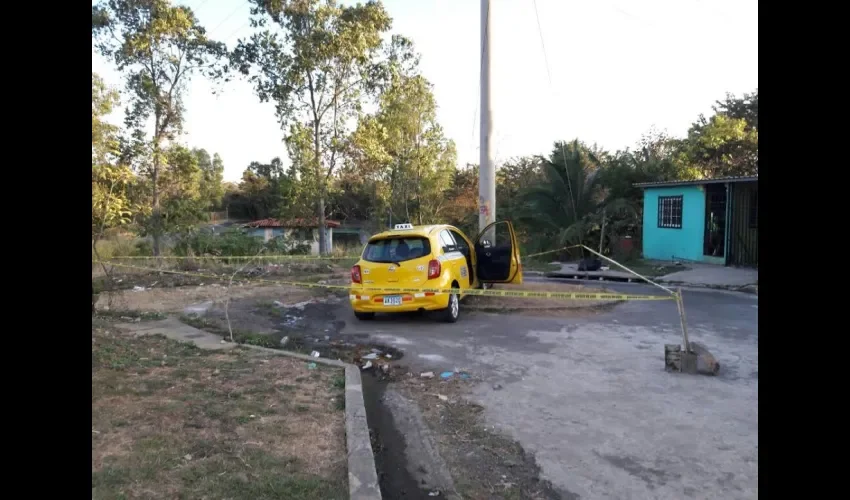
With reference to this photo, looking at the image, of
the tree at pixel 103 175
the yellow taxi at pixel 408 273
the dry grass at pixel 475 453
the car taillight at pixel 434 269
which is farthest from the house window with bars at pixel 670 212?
the tree at pixel 103 175

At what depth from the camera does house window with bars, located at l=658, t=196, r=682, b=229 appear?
1978 centimetres

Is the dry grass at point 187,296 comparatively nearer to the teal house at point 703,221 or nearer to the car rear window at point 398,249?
the car rear window at point 398,249

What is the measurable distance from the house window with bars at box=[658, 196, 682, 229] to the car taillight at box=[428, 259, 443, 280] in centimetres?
1383

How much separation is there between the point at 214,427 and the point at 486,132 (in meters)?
9.10

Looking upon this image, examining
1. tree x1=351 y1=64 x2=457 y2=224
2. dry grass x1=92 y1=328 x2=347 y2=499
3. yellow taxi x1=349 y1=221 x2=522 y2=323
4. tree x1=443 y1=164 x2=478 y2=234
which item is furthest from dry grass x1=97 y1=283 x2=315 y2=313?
tree x1=443 y1=164 x2=478 y2=234

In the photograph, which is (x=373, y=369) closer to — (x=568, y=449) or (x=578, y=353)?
(x=578, y=353)

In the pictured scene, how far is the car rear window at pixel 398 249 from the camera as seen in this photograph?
29.5ft

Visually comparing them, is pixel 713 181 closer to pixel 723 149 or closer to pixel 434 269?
pixel 723 149

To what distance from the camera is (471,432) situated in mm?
4727

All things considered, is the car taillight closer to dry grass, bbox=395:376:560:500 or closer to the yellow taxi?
the yellow taxi

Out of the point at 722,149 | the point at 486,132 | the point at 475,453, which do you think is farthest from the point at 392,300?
the point at 722,149
